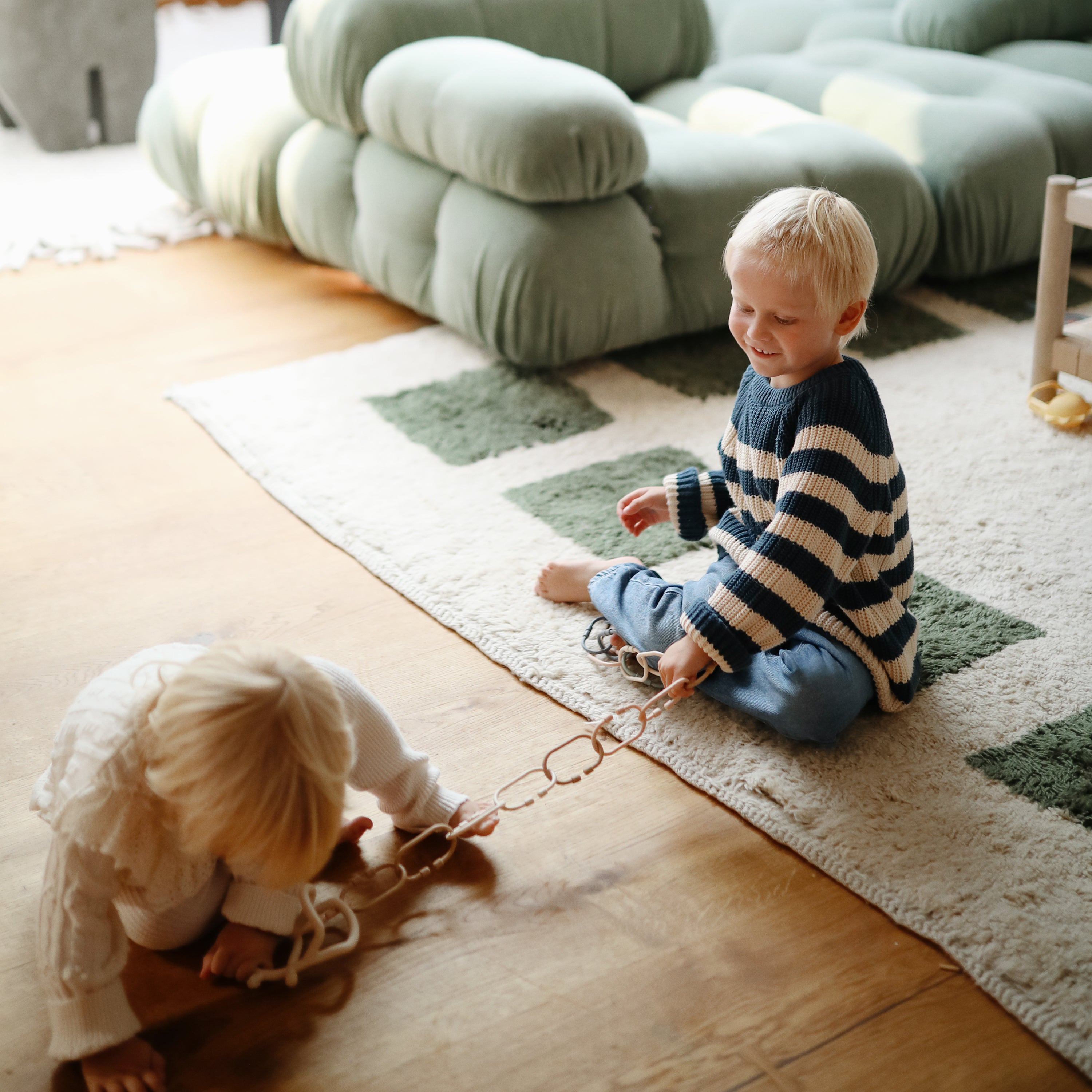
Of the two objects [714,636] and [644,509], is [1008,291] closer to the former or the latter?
[644,509]

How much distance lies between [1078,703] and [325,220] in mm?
1613

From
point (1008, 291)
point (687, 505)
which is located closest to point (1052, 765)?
point (687, 505)

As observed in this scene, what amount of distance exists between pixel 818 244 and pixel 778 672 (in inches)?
16.0

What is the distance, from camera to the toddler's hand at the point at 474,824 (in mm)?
1060

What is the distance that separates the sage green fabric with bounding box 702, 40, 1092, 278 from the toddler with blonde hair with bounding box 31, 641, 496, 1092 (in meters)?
1.64

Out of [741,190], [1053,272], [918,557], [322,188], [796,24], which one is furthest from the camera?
[796,24]

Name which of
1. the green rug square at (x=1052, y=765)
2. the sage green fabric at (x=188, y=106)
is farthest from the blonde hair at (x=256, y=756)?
the sage green fabric at (x=188, y=106)

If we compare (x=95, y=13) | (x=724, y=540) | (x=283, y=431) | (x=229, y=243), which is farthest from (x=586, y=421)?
(x=95, y=13)

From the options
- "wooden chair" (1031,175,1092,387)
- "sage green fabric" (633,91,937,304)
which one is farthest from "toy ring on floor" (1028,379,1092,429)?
"sage green fabric" (633,91,937,304)

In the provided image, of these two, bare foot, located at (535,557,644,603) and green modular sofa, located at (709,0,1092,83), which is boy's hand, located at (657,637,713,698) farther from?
green modular sofa, located at (709,0,1092,83)

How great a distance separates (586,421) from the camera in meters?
1.80

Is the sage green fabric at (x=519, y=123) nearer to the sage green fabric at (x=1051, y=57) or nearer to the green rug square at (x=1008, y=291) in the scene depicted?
the green rug square at (x=1008, y=291)

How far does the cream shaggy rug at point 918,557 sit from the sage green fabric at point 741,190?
15cm

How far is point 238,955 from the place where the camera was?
0.94 m
